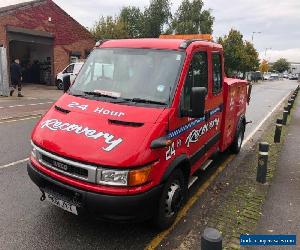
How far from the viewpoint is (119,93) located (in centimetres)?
447

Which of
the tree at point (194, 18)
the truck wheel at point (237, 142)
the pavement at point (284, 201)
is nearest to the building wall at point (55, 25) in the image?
the truck wheel at point (237, 142)

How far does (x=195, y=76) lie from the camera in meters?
4.77

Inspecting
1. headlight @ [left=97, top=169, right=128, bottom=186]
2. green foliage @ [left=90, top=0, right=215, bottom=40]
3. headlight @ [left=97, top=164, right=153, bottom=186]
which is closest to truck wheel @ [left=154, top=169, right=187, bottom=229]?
headlight @ [left=97, top=164, right=153, bottom=186]

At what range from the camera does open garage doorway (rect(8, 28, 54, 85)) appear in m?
26.0

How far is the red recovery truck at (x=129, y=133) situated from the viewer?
3.62 metres

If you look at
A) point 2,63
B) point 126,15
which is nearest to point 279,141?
→ point 2,63

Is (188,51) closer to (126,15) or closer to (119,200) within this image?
(119,200)

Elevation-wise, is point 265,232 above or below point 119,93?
below

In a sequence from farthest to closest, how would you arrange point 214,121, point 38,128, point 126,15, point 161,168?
point 126,15, point 214,121, point 38,128, point 161,168

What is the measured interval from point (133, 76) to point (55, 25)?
23.7 metres

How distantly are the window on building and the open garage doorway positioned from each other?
2150 centimetres

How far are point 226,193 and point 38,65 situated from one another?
25878 millimetres

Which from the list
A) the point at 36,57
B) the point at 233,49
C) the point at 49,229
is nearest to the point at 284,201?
the point at 49,229

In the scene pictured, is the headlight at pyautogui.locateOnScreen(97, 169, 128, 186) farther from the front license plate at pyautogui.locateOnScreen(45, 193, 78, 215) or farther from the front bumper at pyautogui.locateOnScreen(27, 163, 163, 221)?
the front license plate at pyautogui.locateOnScreen(45, 193, 78, 215)
